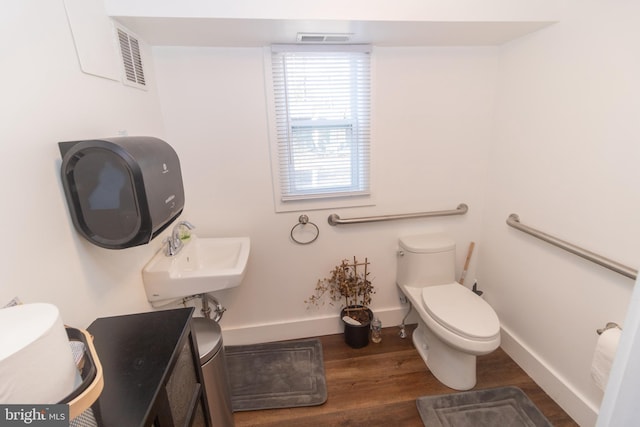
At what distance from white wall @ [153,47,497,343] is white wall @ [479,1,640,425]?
0.24m

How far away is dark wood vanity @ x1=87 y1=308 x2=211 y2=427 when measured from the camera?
2.08 ft

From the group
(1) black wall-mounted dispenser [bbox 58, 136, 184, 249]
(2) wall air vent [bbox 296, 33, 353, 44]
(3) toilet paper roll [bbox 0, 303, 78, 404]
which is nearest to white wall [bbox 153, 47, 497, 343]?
(2) wall air vent [bbox 296, 33, 353, 44]

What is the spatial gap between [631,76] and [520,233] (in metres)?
0.92

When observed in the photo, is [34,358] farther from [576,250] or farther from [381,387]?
[576,250]

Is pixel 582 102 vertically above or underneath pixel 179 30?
underneath

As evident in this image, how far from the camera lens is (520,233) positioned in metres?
1.81

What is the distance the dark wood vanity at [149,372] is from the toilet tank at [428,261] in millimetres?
1402

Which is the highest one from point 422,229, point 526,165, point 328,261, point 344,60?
point 344,60

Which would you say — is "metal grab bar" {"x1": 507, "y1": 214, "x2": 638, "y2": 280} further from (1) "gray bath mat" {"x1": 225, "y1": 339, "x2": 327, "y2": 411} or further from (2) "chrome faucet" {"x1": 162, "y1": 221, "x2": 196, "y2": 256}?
(2) "chrome faucet" {"x1": 162, "y1": 221, "x2": 196, "y2": 256}

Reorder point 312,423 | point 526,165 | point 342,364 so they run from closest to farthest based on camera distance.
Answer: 1. point 312,423
2. point 526,165
3. point 342,364

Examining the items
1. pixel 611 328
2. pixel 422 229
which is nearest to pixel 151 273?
pixel 422 229

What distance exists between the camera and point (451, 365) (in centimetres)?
172

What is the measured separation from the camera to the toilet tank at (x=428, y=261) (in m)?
1.93

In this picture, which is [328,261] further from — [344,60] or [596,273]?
[596,273]
